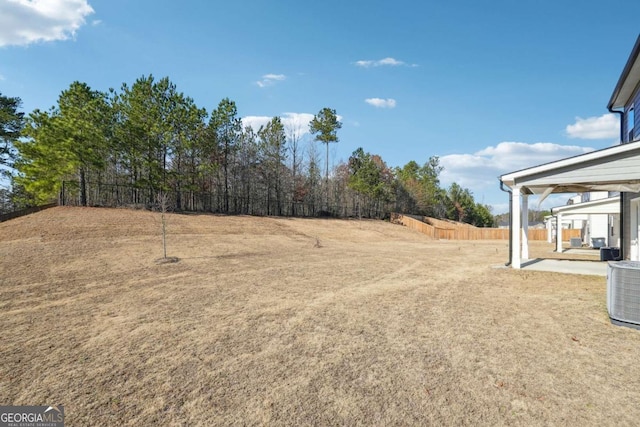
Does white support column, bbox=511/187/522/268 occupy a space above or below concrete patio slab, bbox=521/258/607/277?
above

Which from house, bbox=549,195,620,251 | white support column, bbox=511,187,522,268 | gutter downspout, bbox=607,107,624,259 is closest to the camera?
white support column, bbox=511,187,522,268

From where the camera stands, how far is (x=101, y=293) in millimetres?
6676

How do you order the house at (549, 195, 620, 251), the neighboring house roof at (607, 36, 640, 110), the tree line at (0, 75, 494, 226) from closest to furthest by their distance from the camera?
the neighboring house roof at (607, 36, 640, 110) → the house at (549, 195, 620, 251) → the tree line at (0, 75, 494, 226)

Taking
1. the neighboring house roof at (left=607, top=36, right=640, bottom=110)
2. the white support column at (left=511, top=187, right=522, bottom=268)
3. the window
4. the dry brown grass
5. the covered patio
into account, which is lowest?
the dry brown grass

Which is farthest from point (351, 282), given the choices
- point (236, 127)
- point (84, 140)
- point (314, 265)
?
point (236, 127)

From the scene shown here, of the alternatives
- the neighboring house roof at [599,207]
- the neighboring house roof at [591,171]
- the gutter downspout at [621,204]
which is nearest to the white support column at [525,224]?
the neighboring house roof at [591,171]

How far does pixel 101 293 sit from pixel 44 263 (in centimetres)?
449

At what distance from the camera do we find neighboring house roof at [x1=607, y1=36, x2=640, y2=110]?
764cm

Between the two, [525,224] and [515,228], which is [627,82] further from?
[515,228]

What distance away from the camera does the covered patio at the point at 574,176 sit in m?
7.11

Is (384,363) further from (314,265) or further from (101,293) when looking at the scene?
(314,265)

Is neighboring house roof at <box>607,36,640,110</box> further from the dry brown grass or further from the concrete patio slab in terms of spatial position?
the dry brown grass

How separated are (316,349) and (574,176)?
26.3 feet

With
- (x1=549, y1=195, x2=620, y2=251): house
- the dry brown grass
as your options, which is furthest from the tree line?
(x1=549, y1=195, x2=620, y2=251): house
